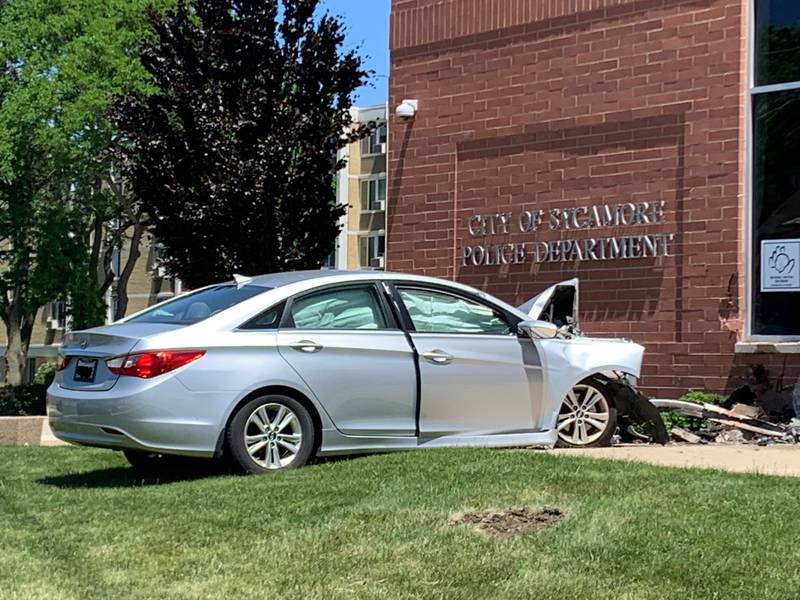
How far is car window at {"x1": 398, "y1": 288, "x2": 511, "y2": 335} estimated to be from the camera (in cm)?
865

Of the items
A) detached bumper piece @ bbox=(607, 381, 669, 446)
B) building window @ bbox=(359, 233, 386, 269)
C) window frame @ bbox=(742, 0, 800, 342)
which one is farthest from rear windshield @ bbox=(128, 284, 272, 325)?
building window @ bbox=(359, 233, 386, 269)

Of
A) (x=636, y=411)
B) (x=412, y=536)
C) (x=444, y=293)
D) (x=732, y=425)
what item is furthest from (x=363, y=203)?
(x=412, y=536)

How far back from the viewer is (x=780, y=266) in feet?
38.3

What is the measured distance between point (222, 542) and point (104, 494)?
1.99 metres

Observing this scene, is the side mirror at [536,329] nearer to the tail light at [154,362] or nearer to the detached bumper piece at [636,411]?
the detached bumper piece at [636,411]

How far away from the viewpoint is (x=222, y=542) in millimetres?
5703

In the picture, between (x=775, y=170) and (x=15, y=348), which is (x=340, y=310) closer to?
(x=775, y=170)

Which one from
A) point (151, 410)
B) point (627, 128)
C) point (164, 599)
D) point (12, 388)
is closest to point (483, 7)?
point (627, 128)

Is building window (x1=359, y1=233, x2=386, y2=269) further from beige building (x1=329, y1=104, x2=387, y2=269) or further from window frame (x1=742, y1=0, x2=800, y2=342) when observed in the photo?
window frame (x1=742, y1=0, x2=800, y2=342)

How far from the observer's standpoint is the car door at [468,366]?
8.41 metres

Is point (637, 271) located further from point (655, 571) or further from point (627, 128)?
point (655, 571)

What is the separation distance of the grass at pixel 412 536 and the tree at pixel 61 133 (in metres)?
21.2

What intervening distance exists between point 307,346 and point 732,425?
4.88 meters

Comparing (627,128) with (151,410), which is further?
(627,128)
